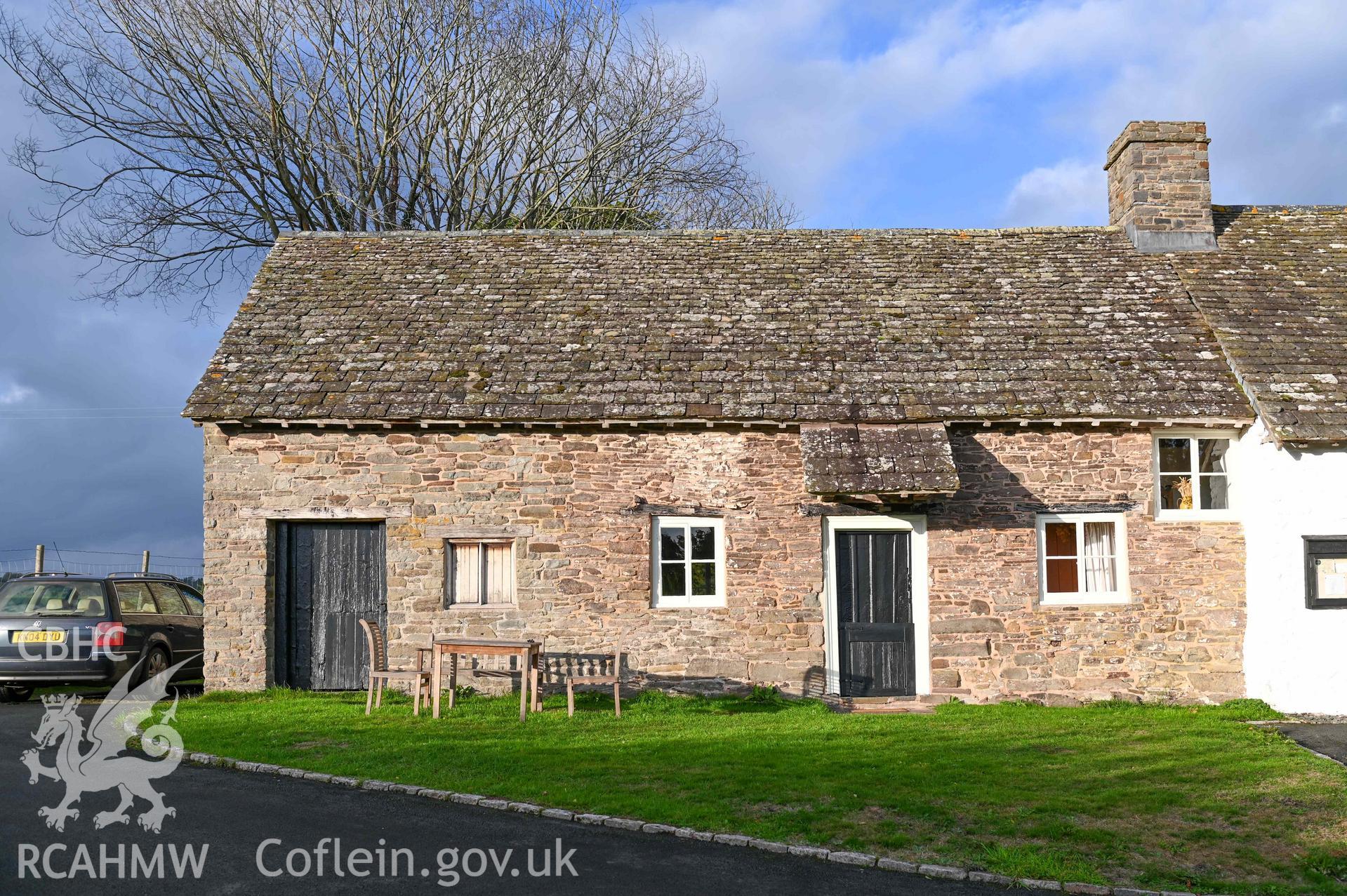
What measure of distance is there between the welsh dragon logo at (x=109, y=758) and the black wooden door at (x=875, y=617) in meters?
7.85

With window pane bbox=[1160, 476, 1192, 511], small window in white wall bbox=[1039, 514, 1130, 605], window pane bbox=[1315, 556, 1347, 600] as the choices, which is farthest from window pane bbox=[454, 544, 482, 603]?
window pane bbox=[1315, 556, 1347, 600]

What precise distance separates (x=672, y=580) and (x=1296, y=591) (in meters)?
7.71

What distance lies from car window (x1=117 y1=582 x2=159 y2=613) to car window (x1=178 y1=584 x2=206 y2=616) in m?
0.85

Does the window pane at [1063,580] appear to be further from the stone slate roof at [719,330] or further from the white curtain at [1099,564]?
the stone slate roof at [719,330]

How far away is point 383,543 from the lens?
45.1ft

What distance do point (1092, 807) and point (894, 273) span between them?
392 inches

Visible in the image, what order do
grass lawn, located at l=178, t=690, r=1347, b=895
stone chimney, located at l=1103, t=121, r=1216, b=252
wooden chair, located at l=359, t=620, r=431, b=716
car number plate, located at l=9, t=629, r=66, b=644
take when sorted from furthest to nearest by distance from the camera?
stone chimney, located at l=1103, t=121, r=1216, b=252 → car number plate, located at l=9, t=629, r=66, b=644 → wooden chair, located at l=359, t=620, r=431, b=716 → grass lawn, located at l=178, t=690, r=1347, b=895

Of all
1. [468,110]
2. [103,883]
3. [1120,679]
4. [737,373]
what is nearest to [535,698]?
[737,373]

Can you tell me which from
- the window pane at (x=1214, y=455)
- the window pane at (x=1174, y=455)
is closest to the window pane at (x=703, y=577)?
the window pane at (x=1174, y=455)

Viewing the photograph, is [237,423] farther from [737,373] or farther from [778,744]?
[778,744]

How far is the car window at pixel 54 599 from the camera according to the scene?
1326 cm

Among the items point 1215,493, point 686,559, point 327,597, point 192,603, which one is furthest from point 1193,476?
point 192,603

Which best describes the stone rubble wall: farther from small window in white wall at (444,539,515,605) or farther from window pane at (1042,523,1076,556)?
window pane at (1042,523,1076,556)

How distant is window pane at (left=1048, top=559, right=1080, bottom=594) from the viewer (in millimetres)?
13609
